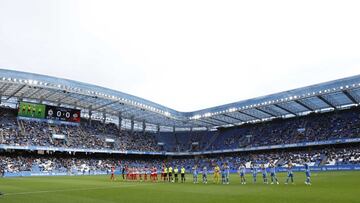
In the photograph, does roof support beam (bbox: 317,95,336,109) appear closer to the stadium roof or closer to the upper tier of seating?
the stadium roof

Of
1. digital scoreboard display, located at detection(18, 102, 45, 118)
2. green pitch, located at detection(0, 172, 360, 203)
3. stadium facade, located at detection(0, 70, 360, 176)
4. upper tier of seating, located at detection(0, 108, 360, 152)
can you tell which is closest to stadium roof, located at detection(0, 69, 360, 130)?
stadium facade, located at detection(0, 70, 360, 176)

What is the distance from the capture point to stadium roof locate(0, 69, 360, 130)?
51.1m

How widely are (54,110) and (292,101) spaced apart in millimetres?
46968

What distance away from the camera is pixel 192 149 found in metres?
83.8

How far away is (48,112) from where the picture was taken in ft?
207

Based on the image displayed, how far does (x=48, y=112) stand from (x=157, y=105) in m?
22.5

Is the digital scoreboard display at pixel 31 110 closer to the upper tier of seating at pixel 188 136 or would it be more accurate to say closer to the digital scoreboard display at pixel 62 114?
the digital scoreboard display at pixel 62 114

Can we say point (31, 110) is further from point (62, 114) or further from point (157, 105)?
point (157, 105)

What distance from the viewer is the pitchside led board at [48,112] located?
60562 millimetres

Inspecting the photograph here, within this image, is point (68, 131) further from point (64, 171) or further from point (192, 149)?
point (192, 149)

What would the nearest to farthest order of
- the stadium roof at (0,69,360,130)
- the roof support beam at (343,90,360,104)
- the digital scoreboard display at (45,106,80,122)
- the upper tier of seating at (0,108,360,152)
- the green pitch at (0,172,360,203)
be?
1. the green pitch at (0,172,360,203)
2. the stadium roof at (0,69,360,130)
3. the roof support beam at (343,90,360,104)
4. the upper tier of seating at (0,108,360,152)
5. the digital scoreboard display at (45,106,80,122)

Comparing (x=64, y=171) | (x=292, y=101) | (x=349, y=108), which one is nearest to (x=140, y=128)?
(x=64, y=171)

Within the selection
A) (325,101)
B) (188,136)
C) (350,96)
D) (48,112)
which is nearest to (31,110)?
(48,112)

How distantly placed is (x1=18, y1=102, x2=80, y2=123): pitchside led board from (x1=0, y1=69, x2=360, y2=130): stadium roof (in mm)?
1408
